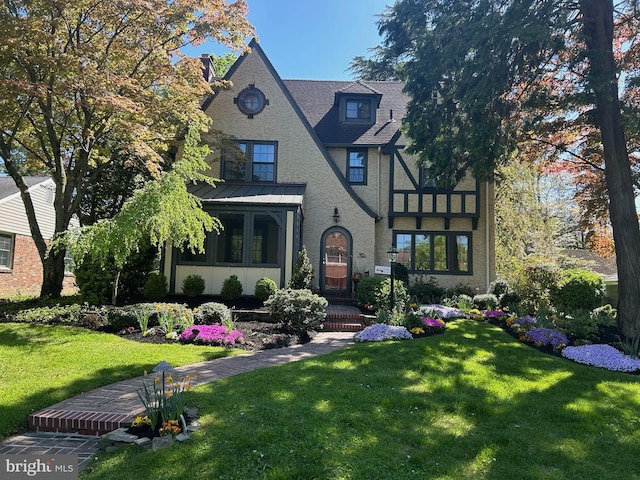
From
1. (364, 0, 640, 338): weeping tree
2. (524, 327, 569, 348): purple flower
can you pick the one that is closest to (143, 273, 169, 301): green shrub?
(364, 0, 640, 338): weeping tree

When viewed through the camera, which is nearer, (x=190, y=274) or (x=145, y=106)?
(x=145, y=106)

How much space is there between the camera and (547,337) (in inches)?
348

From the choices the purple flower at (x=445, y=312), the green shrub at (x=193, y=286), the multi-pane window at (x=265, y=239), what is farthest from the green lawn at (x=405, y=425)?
the multi-pane window at (x=265, y=239)

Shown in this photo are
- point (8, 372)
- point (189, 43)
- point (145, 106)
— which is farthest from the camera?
point (189, 43)

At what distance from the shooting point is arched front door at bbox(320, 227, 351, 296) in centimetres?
1546

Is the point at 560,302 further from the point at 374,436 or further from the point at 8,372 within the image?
the point at 8,372

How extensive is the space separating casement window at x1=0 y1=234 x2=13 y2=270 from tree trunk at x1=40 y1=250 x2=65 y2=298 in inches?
265

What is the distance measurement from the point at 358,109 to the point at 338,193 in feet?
15.1

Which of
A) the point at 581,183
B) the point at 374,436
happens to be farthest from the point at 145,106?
the point at 581,183

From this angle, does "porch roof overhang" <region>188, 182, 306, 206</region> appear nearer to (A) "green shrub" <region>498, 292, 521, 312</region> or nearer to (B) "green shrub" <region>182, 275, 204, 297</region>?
(B) "green shrub" <region>182, 275, 204, 297</region>

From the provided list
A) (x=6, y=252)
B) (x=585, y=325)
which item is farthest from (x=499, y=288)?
(x=6, y=252)

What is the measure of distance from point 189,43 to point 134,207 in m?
6.20

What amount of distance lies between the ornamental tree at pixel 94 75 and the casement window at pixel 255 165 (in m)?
2.71

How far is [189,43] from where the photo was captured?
12602 millimetres
